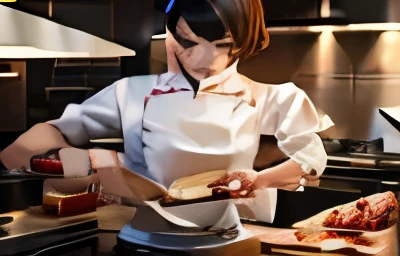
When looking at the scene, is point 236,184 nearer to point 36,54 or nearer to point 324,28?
point 324,28

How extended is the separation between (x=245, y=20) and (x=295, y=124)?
0.34 metres

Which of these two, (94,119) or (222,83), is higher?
(222,83)

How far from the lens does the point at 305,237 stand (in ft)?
4.79

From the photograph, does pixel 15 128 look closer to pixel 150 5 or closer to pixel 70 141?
pixel 70 141

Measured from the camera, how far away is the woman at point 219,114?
4.72 ft

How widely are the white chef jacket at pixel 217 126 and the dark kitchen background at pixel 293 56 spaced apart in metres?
0.05

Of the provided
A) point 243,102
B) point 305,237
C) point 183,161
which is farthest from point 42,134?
point 305,237

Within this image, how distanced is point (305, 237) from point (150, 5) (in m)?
0.84

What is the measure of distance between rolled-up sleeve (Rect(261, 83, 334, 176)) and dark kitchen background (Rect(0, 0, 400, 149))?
31 mm

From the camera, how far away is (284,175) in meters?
1.44

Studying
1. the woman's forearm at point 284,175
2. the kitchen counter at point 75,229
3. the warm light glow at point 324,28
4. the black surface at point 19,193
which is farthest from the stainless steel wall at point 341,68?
the black surface at point 19,193

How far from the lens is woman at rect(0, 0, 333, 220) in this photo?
4.72 ft

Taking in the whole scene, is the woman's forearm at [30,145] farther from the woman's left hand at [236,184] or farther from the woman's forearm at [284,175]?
the woman's forearm at [284,175]

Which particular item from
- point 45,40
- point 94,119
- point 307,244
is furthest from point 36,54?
point 307,244
